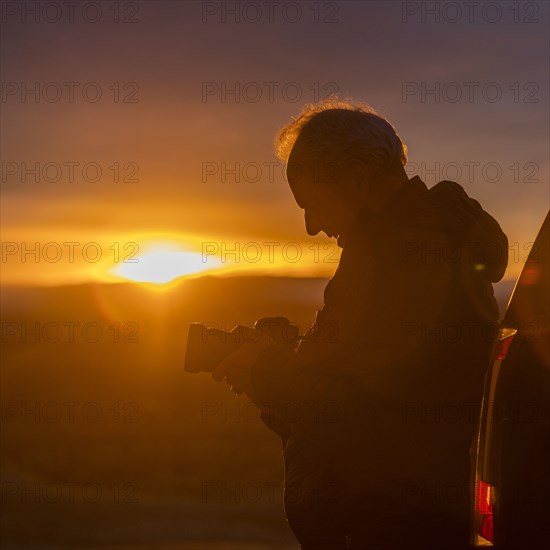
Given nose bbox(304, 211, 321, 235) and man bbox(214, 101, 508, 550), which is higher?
nose bbox(304, 211, 321, 235)

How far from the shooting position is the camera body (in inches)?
135

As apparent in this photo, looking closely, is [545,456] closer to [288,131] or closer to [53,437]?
[288,131]

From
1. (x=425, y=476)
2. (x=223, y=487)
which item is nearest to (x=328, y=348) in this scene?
(x=425, y=476)

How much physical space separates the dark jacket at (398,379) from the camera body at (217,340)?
24 cm

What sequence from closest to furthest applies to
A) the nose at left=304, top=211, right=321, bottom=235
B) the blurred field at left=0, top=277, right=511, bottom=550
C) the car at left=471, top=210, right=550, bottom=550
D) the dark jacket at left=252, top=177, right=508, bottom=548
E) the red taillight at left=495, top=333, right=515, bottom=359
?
1. the dark jacket at left=252, top=177, right=508, bottom=548
2. the car at left=471, top=210, right=550, bottom=550
3. the red taillight at left=495, top=333, right=515, bottom=359
4. the nose at left=304, top=211, right=321, bottom=235
5. the blurred field at left=0, top=277, right=511, bottom=550

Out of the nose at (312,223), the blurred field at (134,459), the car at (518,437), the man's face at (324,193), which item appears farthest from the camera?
the blurred field at (134,459)

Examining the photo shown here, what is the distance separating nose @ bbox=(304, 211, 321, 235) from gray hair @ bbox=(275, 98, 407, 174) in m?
0.23

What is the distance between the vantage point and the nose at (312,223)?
3510 millimetres

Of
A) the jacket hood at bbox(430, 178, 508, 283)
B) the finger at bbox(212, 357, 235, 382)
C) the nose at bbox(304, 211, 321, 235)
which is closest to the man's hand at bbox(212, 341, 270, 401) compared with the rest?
the finger at bbox(212, 357, 235, 382)

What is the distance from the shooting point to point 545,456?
3154 millimetres

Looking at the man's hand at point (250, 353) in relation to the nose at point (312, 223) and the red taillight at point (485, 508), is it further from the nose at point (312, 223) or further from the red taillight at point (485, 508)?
the red taillight at point (485, 508)

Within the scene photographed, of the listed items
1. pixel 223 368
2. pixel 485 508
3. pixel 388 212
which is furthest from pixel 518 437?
pixel 223 368

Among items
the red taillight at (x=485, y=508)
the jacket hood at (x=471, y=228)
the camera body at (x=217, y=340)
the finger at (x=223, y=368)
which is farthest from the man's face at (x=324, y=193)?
the red taillight at (x=485, y=508)

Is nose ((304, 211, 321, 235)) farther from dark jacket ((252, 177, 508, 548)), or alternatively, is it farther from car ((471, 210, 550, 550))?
car ((471, 210, 550, 550))
